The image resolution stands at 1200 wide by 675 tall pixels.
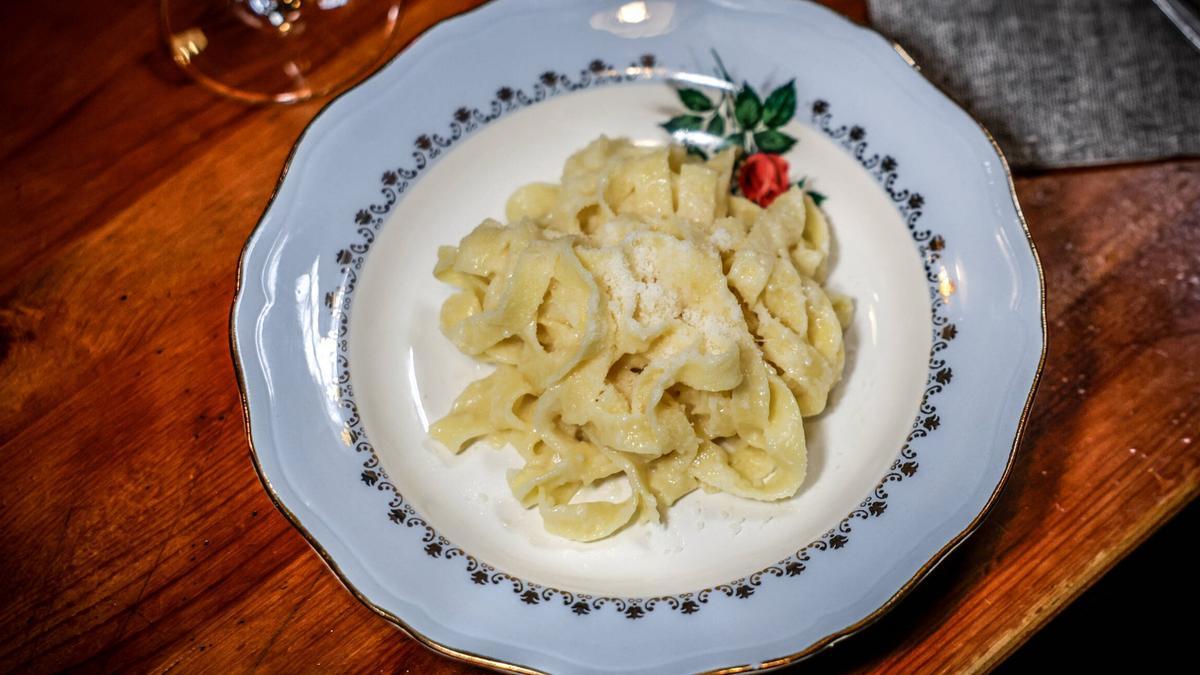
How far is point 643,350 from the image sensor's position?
7.63 feet

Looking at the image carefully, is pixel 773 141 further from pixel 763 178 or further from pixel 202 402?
pixel 202 402

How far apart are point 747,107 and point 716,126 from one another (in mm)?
104

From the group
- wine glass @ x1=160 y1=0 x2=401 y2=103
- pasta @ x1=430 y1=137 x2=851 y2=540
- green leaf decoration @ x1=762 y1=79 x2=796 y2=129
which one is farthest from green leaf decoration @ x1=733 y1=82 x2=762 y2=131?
wine glass @ x1=160 y1=0 x2=401 y2=103

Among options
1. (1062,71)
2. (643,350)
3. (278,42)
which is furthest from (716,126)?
(278,42)

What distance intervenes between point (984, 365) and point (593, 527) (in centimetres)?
100

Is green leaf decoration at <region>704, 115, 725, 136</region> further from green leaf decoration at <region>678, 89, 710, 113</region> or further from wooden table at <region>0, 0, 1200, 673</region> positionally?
wooden table at <region>0, 0, 1200, 673</region>

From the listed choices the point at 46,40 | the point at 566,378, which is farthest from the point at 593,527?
the point at 46,40

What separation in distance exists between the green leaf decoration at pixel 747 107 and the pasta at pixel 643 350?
0.77 ft

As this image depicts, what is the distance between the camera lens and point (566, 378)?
91.7 inches

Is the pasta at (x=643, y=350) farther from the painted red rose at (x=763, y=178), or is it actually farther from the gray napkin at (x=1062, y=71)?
the gray napkin at (x=1062, y=71)

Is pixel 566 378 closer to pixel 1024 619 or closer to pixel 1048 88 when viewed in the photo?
pixel 1024 619

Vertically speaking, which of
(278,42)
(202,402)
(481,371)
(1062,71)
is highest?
(278,42)

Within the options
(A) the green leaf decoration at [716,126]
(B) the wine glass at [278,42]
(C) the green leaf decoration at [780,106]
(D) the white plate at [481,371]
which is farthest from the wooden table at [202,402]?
(A) the green leaf decoration at [716,126]

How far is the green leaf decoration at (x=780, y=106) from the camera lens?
2615mm
